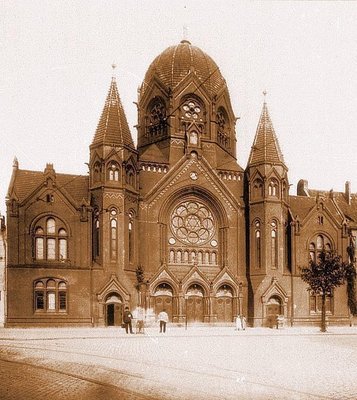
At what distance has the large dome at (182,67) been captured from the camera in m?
60.6

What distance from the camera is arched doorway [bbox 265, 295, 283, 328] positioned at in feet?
176

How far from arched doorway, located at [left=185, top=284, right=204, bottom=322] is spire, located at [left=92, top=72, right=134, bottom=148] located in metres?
13.1

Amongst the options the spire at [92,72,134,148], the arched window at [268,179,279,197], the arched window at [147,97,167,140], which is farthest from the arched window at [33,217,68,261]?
the arched window at [268,179,279,197]

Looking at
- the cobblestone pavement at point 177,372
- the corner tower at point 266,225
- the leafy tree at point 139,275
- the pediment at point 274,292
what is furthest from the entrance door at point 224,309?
the cobblestone pavement at point 177,372

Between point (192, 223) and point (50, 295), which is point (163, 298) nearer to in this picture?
point (192, 223)

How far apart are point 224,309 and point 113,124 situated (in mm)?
18127

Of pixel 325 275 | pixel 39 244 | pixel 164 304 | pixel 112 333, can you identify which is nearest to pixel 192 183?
pixel 164 304

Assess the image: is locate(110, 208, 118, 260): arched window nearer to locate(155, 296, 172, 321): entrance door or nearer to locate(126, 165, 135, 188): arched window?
locate(126, 165, 135, 188): arched window

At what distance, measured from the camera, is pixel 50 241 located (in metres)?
50.2

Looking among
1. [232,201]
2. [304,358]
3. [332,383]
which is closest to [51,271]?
[232,201]

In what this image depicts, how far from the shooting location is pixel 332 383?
16562 millimetres

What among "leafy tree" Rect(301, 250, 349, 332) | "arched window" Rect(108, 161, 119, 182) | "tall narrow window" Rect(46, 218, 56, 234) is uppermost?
"arched window" Rect(108, 161, 119, 182)

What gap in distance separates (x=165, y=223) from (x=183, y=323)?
8.44 metres

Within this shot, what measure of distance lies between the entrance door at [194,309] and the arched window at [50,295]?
10.4m
